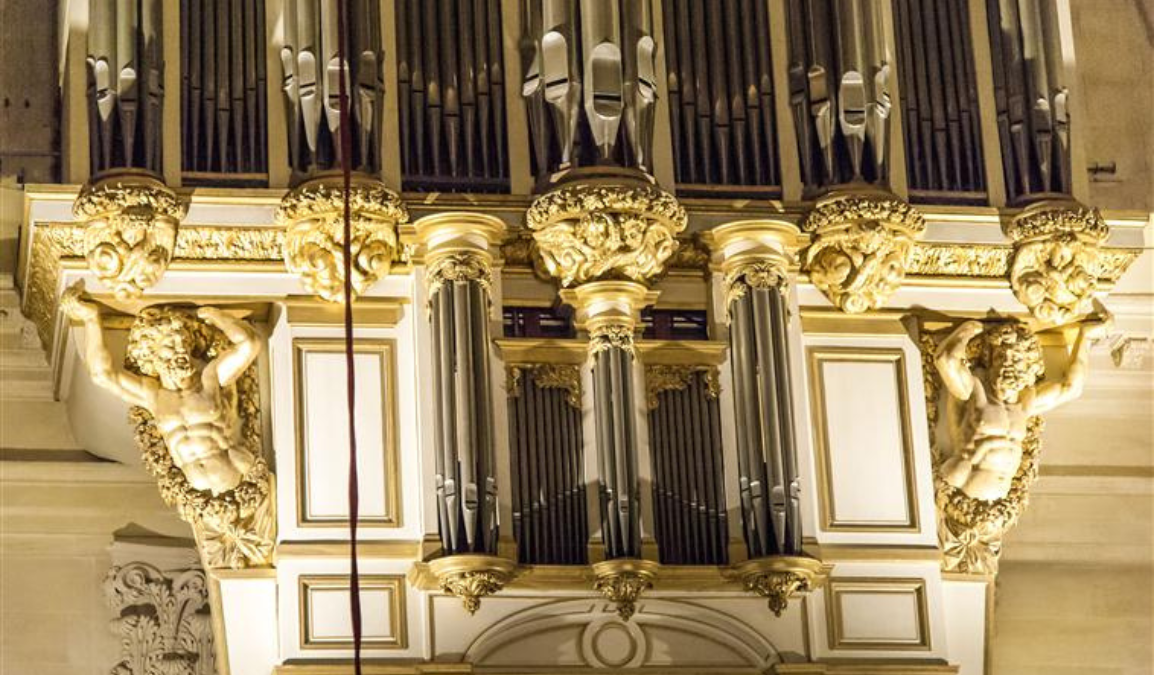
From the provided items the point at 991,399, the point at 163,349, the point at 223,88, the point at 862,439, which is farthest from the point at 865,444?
the point at 223,88

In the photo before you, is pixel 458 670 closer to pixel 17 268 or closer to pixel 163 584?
pixel 163 584

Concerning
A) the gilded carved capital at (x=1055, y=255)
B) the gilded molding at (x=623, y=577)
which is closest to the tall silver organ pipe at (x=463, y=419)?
the gilded molding at (x=623, y=577)

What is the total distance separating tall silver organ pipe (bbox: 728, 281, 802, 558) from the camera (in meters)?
16.2

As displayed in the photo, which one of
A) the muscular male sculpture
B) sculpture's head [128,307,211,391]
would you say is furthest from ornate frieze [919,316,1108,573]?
sculpture's head [128,307,211,391]

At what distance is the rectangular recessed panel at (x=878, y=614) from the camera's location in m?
16.4

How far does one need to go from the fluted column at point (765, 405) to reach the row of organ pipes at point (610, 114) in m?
0.01

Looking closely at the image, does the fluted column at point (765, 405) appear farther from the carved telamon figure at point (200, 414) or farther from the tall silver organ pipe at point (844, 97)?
the carved telamon figure at point (200, 414)

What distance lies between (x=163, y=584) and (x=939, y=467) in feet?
14.2

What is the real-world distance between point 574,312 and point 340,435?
1.39 m

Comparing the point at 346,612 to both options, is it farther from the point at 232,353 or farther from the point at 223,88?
the point at 223,88

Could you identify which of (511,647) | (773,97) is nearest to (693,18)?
(773,97)

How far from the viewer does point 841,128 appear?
1705 centimetres

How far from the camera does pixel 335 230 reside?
53.3 feet

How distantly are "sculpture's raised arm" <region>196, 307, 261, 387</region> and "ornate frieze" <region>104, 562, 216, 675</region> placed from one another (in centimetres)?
175
